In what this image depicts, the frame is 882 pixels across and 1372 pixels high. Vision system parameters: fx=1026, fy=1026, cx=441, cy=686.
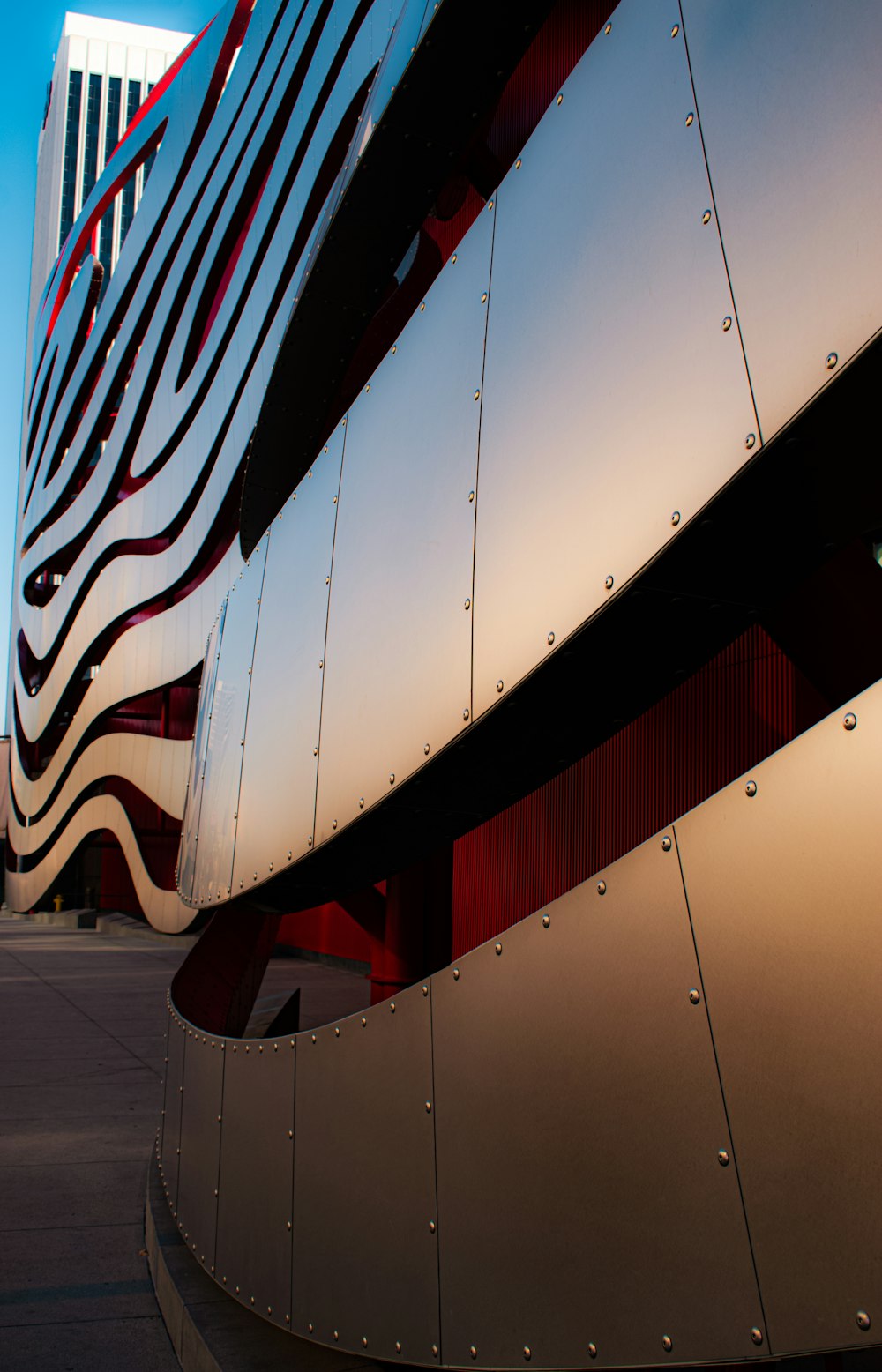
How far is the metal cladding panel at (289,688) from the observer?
361cm

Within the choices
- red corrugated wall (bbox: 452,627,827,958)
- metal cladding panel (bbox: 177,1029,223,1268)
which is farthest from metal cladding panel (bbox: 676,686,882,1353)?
red corrugated wall (bbox: 452,627,827,958)

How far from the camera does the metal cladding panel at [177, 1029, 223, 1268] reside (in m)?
3.95

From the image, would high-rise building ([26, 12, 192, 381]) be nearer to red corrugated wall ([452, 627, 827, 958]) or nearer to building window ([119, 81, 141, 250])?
building window ([119, 81, 141, 250])

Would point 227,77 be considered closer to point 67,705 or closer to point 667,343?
point 67,705

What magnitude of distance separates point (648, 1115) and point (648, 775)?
178 inches

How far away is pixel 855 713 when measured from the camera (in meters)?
1.63

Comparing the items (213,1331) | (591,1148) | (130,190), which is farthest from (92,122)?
(591,1148)

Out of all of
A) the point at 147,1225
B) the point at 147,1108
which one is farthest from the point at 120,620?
the point at 147,1225

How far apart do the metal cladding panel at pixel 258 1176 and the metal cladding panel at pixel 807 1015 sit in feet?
6.59

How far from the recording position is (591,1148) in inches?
80.0

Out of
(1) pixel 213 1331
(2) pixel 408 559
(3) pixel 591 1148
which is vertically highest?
(2) pixel 408 559

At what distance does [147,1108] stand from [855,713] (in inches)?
263

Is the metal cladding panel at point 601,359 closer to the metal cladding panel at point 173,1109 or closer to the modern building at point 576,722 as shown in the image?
the modern building at point 576,722

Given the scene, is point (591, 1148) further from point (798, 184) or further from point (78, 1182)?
point (78, 1182)
